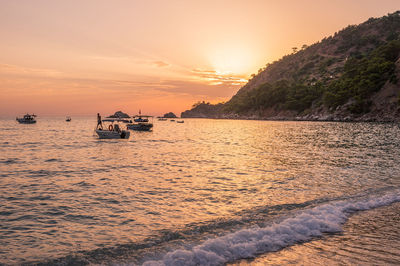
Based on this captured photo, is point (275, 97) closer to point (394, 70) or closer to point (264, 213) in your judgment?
point (394, 70)

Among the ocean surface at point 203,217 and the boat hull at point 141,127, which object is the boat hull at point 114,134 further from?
the ocean surface at point 203,217

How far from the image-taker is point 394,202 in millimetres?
11094

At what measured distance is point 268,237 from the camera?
7.98 meters

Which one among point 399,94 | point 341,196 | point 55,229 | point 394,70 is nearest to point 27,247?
point 55,229

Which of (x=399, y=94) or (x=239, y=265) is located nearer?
(x=239, y=265)

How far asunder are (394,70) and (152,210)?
407 feet

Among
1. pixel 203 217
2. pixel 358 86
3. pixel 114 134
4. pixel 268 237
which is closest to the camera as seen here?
pixel 268 237

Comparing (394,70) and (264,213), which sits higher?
(394,70)

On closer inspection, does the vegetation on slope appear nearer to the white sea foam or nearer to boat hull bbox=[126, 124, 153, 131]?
boat hull bbox=[126, 124, 153, 131]

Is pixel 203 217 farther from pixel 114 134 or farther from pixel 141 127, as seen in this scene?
pixel 141 127

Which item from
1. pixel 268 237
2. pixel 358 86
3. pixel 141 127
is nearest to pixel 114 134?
pixel 141 127

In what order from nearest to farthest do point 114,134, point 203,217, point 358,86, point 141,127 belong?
point 203,217
point 114,134
point 141,127
point 358,86

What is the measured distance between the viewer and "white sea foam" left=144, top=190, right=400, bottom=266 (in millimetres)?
6805

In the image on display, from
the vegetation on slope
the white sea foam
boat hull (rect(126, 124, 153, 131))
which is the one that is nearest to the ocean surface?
the white sea foam
